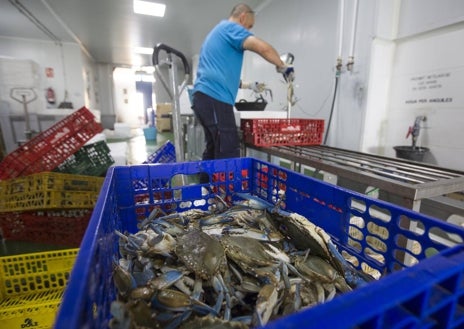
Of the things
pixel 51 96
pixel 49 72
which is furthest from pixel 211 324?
pixel 49 72

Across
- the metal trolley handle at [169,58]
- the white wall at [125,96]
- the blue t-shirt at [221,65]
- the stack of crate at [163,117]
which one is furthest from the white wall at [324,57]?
the white wall at [125,96]

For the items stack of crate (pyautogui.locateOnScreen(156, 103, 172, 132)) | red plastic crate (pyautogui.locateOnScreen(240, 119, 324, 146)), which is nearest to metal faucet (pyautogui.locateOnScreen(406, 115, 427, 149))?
red plastic crate (pyautogui.locateOnScreen(240, 119, 324, 146))

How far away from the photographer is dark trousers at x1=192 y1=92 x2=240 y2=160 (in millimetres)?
1668

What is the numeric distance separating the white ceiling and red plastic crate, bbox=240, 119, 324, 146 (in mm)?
2633

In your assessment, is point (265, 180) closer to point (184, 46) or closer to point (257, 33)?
point (257, 33)

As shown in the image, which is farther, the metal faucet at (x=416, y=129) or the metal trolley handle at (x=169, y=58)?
the metal faucet at (x=416, y=129)

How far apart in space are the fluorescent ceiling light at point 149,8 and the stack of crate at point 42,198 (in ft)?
10.9

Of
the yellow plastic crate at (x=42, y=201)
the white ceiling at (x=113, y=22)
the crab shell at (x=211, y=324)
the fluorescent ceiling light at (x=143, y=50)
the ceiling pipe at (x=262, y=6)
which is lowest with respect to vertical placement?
the yellow plastic crate at (x=42, y=201)

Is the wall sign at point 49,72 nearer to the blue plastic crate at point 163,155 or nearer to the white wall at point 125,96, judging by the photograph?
the white wall at point 125,96

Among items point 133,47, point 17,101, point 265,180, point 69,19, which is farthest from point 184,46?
point 265,180

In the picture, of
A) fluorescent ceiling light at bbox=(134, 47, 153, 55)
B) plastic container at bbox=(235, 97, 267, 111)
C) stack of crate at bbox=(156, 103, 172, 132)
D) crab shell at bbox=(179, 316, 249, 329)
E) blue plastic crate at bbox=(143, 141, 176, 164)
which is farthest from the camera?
stack of crate at bbox=(156, 103, 172, 132)

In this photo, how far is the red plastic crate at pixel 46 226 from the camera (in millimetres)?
1542

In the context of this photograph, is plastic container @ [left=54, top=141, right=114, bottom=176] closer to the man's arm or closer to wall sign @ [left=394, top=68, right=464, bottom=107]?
the man's arm

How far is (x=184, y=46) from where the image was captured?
22.1 feet
